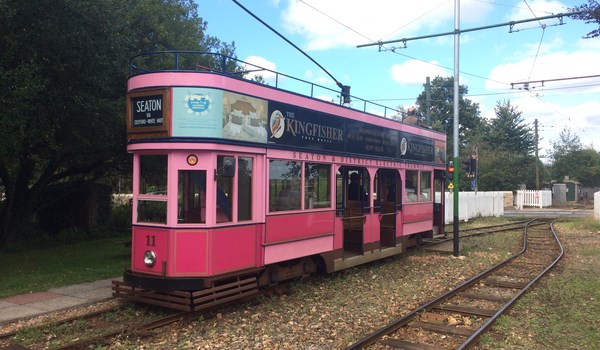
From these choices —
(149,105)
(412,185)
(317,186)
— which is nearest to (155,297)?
(149,105)

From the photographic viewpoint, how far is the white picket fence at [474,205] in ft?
83.2

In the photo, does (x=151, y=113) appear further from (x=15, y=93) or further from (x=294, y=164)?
(x=15, y=93)

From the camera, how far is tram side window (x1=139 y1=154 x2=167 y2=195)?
7145 millimetres

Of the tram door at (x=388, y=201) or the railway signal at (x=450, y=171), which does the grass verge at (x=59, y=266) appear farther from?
the railway signal at (x=450, y=171)

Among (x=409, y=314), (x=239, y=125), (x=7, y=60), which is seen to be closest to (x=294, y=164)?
(x=239, y=125)

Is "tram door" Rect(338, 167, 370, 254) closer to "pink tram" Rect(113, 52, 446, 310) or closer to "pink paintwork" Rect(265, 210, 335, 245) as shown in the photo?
"pink tram" Rect(113, 52, 446, 310)

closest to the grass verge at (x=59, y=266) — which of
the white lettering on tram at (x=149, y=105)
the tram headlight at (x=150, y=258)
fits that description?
the tram headlight at (x=150, y=258)

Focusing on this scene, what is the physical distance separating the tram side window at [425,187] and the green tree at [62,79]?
27.5 feet

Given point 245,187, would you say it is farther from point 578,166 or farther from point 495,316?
point 578,166

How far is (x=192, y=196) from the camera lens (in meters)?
7.06

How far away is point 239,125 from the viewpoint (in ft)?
24.2

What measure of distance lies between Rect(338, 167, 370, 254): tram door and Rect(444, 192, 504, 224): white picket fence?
48.5ft

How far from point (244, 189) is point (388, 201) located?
5772 mm

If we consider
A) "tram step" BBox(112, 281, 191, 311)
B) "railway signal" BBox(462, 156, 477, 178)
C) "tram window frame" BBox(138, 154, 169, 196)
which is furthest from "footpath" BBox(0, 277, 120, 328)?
"railway signal" BBox(462, 156, 477, 178)
